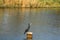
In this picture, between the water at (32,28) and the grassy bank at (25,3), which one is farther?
the grassy bank at (25,3)

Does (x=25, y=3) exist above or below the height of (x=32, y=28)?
below

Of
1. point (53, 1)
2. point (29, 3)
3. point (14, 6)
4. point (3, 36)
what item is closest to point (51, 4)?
point (53, 1)

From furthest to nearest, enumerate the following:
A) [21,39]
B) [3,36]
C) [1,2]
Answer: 1. [1,2]
2. [3,36]
3. [21,39]

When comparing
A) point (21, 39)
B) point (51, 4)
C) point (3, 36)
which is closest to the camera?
point (21, 39)

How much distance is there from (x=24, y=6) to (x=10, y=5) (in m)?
2.43

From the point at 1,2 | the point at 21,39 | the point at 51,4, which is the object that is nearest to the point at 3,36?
the point at 21,39

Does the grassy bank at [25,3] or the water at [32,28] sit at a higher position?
the water at [32,28]

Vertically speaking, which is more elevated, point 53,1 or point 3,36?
point 3,36

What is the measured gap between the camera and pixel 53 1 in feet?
140

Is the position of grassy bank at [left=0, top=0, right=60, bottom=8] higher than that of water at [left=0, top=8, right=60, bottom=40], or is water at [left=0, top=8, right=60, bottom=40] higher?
water at [left=0, top=8, right=60, bottom=40]

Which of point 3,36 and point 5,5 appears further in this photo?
point 5,5

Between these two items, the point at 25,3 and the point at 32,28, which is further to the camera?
the point at 25,3

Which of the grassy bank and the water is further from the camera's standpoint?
the grassy bank

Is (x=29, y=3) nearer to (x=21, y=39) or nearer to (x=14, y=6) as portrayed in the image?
(x=14, y=6)
